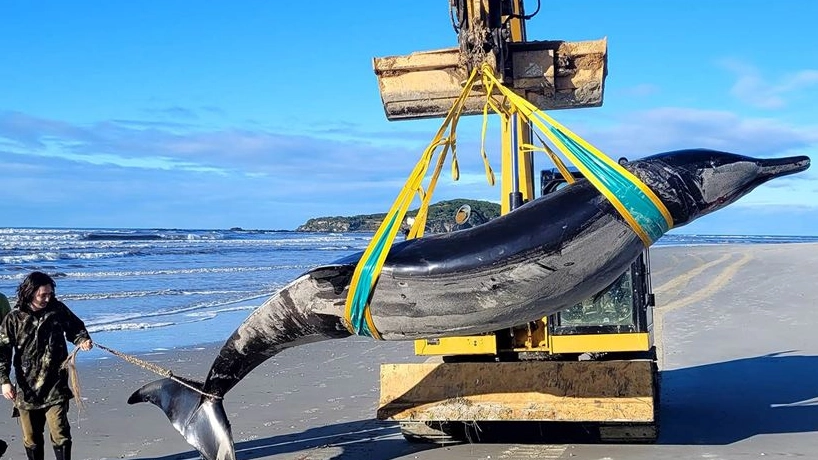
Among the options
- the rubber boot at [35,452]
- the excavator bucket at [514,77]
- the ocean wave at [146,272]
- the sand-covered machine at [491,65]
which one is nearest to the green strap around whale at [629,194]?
the sand-covered machine at [491,65]

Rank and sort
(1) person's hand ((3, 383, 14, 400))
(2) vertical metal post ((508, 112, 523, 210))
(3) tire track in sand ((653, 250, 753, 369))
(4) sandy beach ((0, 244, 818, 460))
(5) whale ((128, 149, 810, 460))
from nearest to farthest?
(5) whale ((128, 149, 810, 460)), (1) person's hand ((3, 383, 14, 400)), (2) vertical metal post ((508, 112, 523, 210)), (4) sandy beach ((0, 244, 818, 460)), (3) tire track in sand ((653, 250, 753, 369))

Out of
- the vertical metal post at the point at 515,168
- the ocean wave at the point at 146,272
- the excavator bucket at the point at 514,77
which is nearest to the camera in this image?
the excavator bucket at the point at 514,77

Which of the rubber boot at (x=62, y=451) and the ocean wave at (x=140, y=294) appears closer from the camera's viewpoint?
the rubber boot at (x=62, y=451)

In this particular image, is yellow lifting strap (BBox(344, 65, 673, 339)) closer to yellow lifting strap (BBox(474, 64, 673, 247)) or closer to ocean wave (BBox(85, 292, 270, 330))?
yellow lifting strap (BBox(474, 64, 673, 247))

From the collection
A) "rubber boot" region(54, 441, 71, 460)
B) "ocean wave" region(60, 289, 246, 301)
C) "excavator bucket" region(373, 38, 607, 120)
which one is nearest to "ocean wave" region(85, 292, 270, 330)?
"ocean wave" region(60, 289, 246, 301)

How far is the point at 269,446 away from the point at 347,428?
3.00ft

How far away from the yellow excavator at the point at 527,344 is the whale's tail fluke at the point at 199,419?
144cm

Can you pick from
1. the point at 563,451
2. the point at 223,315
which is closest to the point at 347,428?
the point at 563,451

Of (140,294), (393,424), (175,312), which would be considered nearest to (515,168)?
(393,424)

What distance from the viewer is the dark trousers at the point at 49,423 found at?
7051 mm

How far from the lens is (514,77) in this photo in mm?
6727

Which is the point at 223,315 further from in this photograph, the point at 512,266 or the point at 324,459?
the point at 512,266

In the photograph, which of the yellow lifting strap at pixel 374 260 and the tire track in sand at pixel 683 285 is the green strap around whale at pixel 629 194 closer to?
the yellow lifting strap at pixel 374 260

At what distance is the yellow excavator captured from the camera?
22.1ft
